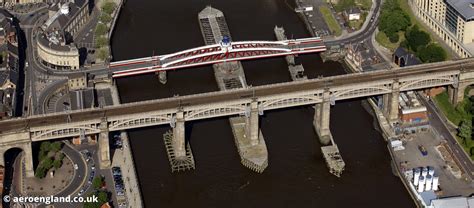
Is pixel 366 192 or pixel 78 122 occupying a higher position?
pixel 78 122

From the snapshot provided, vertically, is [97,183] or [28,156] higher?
[28,156]

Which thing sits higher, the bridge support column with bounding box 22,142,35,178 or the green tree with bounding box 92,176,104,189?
the bridge support column with bounding box 22,142,35,178

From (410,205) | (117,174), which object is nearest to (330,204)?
(410,205)

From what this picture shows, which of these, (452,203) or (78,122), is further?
(78,122)

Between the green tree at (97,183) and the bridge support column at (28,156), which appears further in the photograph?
the bridge support column at (28,156)

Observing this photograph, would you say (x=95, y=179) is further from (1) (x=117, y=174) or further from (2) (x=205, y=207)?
(2) (x=205, y=207)

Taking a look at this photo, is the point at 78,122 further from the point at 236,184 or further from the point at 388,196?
the point at 388,196

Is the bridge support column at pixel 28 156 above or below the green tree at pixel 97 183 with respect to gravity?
above

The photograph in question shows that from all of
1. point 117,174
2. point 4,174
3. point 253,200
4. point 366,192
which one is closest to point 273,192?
point 253,200

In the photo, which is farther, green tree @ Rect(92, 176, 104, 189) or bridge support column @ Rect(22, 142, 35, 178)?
bridge support column @ Rect(22, 142, 35, 178)

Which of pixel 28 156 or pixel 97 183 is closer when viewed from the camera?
pixel 97 183
